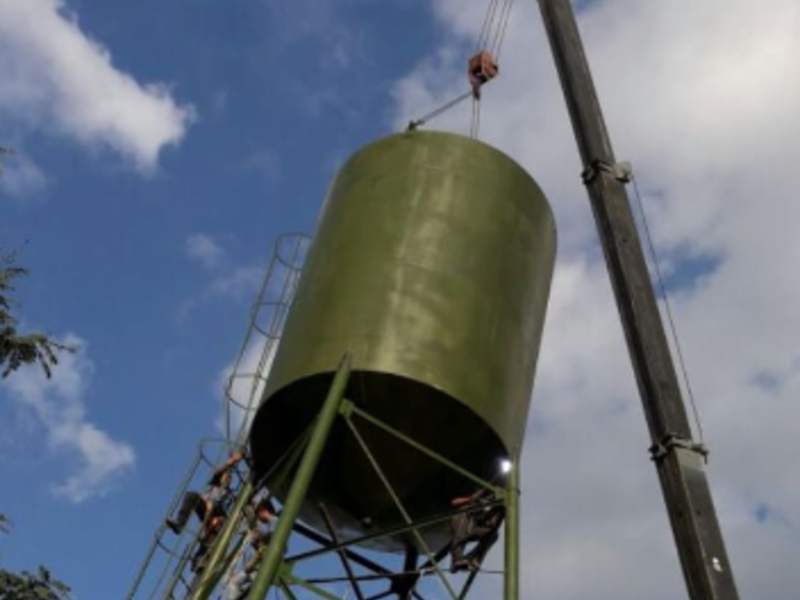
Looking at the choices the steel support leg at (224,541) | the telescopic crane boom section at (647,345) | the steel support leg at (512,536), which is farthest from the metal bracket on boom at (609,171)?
the steel support leg at (224,541)

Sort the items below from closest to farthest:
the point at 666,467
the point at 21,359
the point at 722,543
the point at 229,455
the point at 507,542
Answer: the point at 722,543 → the point at 666,467 → the point at 507,542 → the point at 21,359 → the point at 229,455

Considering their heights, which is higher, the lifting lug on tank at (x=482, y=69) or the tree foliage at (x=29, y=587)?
the lifting lug on tank at (x=482, y=69)

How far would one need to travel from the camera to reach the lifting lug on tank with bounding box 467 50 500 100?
49.2 feet

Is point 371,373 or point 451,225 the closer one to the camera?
point 371,373

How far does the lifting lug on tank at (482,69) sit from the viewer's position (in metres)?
15.0

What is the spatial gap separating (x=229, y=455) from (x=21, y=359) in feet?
9.61

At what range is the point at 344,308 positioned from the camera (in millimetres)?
8945

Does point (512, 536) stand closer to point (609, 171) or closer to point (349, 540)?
point (349, 540)

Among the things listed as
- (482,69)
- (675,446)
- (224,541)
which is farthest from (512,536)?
(482,69)

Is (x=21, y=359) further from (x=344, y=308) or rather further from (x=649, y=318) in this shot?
(x=649, y=318)

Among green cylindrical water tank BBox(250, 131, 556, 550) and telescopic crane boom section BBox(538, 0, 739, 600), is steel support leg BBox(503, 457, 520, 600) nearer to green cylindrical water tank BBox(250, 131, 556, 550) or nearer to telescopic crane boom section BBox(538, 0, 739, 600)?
green cylindrical water tank BBox(250, 131, 556, 550)

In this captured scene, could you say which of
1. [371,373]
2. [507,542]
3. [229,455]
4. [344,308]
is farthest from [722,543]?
[229,455]

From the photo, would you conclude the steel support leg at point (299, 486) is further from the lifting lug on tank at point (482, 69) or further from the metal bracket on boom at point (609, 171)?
the lifting lug on tank at point (482, 69)

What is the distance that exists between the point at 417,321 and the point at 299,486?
6.21ft
